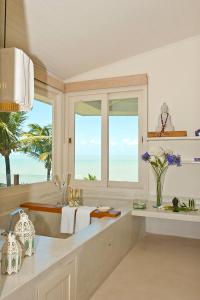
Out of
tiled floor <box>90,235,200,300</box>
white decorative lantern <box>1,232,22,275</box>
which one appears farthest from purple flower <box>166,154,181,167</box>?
white decorative lantern <box>1,232,22,275</box>

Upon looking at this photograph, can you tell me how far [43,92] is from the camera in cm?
310

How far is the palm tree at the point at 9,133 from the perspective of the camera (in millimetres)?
2678

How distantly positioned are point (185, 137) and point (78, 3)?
1610mm

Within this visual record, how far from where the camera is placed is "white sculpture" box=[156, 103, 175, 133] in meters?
2.89

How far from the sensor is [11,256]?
1268mm

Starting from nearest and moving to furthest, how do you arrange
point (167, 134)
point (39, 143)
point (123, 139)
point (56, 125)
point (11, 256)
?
1. point (11, 256)
2. point (167, 134)
3. point (39, 143)
4. point (123, 139)
5. point (56, 125)

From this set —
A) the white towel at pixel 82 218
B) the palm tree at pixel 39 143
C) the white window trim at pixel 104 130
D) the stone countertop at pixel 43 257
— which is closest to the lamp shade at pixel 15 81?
the stone countertop at pixel 43 257

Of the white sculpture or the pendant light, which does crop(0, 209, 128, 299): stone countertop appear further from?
the white sculpture

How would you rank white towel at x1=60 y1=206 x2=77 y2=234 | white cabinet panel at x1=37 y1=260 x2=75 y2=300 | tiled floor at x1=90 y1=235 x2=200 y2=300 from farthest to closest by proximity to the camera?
white towel at x1=60 y1=206 x2=77 y2=234, tiled floor at x1=90 y1=235 x2=200 y2=300, white cabinet panel at x1=37 y1=260 x2=75 y2=300

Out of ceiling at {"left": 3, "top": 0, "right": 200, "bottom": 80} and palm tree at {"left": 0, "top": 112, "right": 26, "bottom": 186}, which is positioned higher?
ceiling at {"left": 3, "top": 0, "right": 200, "bottom": 80}

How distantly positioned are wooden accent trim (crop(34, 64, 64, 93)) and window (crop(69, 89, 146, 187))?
24cm

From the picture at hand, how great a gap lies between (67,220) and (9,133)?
108 cm

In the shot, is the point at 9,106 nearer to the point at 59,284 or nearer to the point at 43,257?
the point at 43,257

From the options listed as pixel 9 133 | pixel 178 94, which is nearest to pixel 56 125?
pixel 9 133
